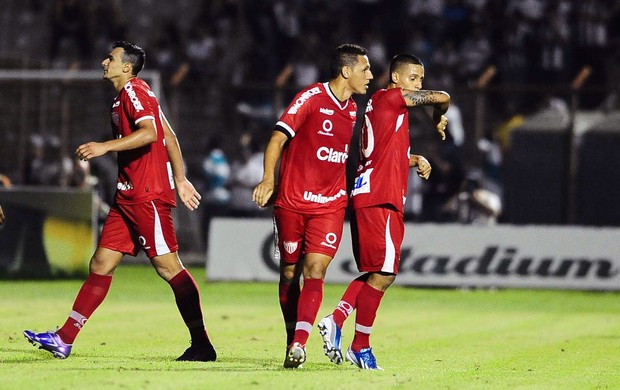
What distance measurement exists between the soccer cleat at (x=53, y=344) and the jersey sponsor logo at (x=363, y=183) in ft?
7.96

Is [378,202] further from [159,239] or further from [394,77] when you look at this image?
[159,239]

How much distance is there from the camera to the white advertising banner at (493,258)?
21.2 m

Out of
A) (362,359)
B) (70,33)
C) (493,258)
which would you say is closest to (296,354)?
(362,359)

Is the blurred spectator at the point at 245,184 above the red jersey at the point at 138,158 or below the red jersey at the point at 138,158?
below

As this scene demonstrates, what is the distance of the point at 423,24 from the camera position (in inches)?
1123

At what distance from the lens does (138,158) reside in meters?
10.3

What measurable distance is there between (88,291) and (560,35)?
18.4 metres

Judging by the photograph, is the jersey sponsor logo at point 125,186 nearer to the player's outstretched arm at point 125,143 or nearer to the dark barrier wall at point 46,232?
the player's outstretched arm at point 125,143

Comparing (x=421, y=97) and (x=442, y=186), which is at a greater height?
(x=421, y=97)

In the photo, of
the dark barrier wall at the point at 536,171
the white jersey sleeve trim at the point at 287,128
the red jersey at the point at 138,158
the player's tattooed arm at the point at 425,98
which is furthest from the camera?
the dark barrier wall at the point at 536,171

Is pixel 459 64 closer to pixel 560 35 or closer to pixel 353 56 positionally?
pixel 560 35

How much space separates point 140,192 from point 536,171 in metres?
15.2

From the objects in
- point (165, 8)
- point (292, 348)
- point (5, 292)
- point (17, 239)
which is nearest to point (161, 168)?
point (292, 348)

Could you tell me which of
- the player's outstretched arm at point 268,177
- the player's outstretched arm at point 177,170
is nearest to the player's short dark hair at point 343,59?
the player's outstretched arm at point 268,177
